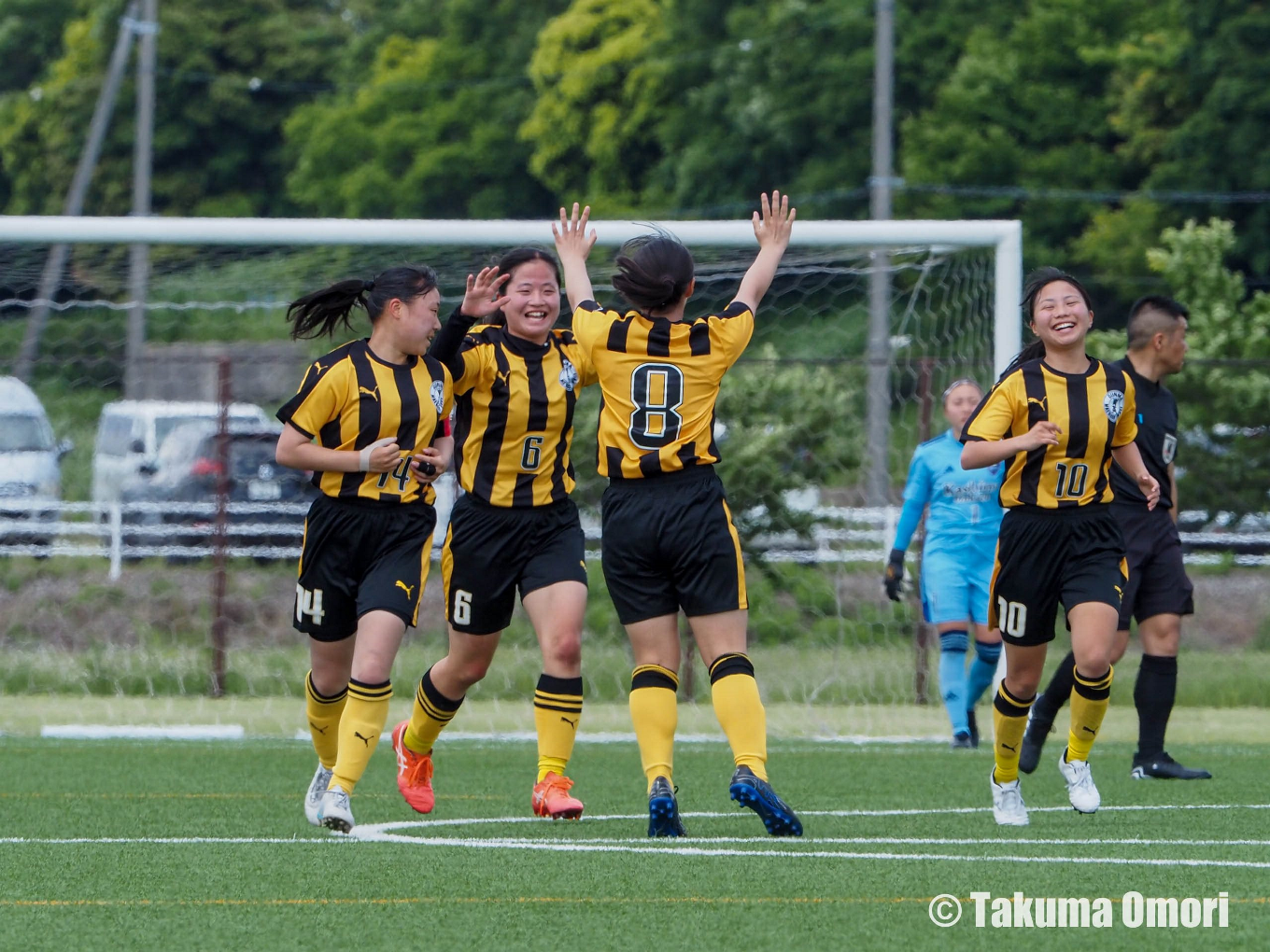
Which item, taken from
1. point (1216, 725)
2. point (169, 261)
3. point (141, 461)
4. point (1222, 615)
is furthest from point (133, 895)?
point (141, 461)

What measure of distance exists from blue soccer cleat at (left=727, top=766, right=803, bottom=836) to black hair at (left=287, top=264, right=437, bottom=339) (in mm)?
1832

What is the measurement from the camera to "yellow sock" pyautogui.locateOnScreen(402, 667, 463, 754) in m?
6.68

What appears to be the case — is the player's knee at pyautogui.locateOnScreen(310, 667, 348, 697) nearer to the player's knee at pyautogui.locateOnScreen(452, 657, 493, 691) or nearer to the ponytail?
the player's knee at pyautogui.locateOnScreen(452, 657, 493, 691)

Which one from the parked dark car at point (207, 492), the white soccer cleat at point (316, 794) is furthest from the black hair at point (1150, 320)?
the parked dark car at point (207, 492)

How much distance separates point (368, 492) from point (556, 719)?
3.22ft

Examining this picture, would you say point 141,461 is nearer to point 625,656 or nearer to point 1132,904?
point 625,656

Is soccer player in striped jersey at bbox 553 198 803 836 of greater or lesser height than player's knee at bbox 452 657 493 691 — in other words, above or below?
above

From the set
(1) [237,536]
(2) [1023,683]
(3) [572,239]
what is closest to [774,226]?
(3) [572,239]

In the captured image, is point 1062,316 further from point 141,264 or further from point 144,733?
point 141,264

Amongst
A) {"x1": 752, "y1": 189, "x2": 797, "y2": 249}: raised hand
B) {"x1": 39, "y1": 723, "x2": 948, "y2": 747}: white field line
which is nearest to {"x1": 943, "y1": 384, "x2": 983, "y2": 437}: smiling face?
{"x1": 39, "y1": 723, "x2": 948, "y2": 747}: white field line

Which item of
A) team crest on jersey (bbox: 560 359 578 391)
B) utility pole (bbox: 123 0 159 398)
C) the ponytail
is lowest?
team crest on jersey (bbox: 560 359 578 391)

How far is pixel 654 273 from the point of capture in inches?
230

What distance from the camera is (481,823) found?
6367 mm

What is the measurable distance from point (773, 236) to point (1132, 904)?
8.21ft
